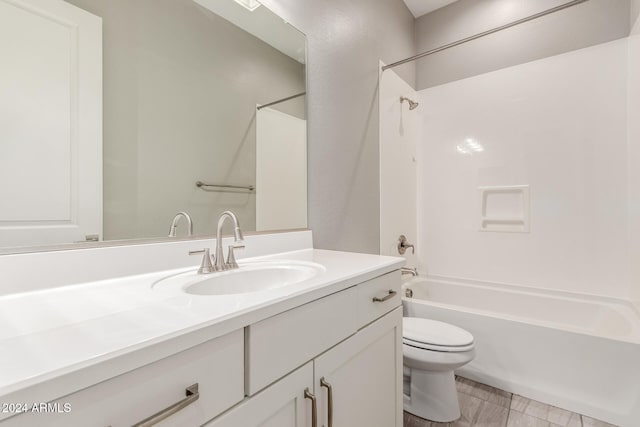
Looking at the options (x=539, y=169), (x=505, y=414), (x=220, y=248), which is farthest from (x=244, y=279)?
(x=539, y=169)

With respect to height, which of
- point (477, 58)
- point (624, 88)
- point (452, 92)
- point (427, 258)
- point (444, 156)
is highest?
point (477, 58)

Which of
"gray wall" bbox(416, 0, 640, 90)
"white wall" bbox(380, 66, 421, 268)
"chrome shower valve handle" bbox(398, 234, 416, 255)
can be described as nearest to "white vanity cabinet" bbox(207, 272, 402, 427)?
"white wall" bbox(380, 66, 421, 268)

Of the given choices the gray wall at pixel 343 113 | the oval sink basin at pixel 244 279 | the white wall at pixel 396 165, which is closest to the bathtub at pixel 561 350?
the white wall at pixel 396 165

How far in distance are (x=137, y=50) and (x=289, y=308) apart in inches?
36.7

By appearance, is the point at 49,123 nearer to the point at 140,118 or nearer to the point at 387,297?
the point at 140,118

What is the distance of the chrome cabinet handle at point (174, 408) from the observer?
0.43 meters

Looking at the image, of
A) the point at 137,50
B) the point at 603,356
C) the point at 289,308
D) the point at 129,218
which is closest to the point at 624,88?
the point at 603,356

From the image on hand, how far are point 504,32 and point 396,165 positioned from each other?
135cm

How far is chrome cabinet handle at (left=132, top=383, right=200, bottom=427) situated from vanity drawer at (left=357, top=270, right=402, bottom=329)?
546 millimetres

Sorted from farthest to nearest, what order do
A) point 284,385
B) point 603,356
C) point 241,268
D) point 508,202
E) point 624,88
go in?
1. point 508,202
2. point 624,88
3. point 603,356
4. point 241,268
5. point 284,385

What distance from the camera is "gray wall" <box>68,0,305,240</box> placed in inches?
→ 35.2

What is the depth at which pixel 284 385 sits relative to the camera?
0.66m

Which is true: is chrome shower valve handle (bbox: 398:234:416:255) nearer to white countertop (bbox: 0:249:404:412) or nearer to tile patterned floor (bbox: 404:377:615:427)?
tile patterned floor (bbox: 404:377:615:427)

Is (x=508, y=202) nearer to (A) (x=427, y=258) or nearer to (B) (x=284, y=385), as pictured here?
(A) (x=427, y=258)
